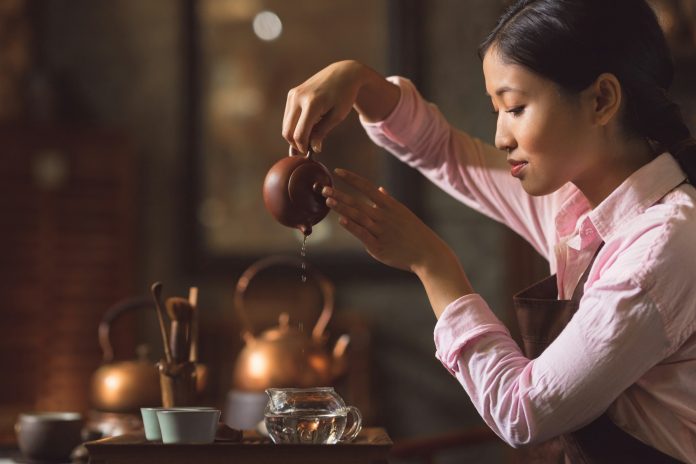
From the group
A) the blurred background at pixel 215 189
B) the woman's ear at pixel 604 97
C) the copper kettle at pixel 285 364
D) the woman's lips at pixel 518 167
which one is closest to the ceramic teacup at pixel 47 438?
the copper kettle at pixel 285 364

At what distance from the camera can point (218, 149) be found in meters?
5.14

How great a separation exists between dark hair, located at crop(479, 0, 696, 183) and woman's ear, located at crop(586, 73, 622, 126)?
1cm

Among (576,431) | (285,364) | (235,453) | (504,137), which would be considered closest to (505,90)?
(504,137)

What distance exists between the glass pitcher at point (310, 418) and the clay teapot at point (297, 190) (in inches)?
10.4

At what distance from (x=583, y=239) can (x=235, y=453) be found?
59cm

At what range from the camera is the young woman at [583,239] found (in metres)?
1.15

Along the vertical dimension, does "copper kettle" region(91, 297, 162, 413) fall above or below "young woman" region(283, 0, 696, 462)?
below

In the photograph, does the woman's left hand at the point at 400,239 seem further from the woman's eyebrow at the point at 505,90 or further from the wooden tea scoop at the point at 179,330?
the wooden tea scoop at the point at 179,330

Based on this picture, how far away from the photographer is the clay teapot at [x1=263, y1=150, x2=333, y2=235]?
1371 millimetres

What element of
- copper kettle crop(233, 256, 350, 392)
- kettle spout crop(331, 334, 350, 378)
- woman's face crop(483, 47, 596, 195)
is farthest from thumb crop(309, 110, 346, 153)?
kettle spout crop(331, 334, 350, 378)

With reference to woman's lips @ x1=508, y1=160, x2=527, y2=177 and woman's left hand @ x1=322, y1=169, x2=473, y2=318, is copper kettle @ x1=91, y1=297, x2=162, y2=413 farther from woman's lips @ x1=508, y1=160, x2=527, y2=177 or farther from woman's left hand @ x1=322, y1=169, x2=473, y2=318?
woman's lips @ x1=508, y1=160, x2=527, y2=177

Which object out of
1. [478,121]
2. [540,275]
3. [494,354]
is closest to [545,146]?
[494,354]

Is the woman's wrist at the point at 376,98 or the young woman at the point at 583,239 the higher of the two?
the woman's wrist at the point at 376,98

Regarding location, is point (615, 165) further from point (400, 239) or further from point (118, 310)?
point (118, 310)
